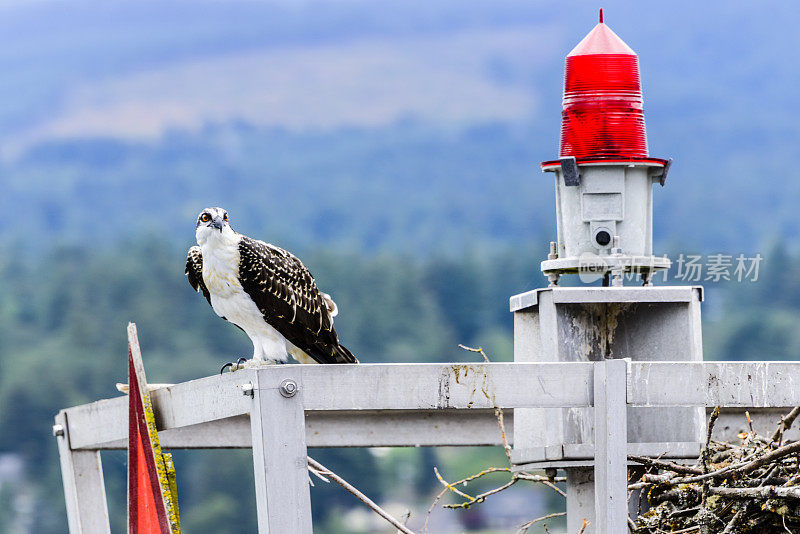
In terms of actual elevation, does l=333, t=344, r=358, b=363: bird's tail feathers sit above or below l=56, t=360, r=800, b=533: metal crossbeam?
above

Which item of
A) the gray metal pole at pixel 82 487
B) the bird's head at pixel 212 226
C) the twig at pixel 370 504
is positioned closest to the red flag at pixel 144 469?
the twig at pixel 370 504

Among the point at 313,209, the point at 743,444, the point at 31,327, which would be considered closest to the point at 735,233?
the point at 313,209

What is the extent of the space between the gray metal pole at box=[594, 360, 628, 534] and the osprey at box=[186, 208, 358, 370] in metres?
2.30

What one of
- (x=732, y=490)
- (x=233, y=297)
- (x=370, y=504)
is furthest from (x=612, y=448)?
(x=233, y=297)

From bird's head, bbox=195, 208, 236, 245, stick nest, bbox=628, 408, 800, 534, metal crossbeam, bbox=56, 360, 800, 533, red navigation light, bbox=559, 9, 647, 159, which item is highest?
red navigation light, bbox=559, 9, 647, 159

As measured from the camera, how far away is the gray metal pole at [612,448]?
591 centimetres

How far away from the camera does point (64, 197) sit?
199 m

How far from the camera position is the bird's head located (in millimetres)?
7758

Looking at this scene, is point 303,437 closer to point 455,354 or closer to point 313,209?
point 455,354

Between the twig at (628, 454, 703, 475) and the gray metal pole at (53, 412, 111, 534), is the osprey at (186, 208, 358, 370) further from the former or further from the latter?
the twig at (628, 454, 703, 475)

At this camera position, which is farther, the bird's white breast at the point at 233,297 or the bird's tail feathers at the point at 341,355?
the bird's tail feathers at the point at 341,355

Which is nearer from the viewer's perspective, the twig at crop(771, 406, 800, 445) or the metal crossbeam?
the metal crossbeam

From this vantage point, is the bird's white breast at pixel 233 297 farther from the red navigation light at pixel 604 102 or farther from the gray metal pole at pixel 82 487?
the red navigation light at pixel 604 102

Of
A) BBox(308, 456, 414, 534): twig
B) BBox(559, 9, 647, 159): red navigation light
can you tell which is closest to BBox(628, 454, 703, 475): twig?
BBox(308, 456, 414, 534): twig
